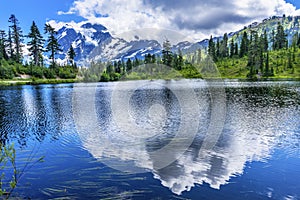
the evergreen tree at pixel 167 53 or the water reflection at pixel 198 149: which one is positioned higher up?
the evergreen tree at pixel 167 53

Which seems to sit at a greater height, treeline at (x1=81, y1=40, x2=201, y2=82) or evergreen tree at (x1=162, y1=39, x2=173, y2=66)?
evergreen tree at (x1=162, y1=39, x2=173, y2=66)

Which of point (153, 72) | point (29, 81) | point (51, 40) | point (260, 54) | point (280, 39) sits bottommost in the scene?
point (29, 81)

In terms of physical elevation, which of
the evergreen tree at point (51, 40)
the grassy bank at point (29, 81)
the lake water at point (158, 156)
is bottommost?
the lake water at point (158, 156)

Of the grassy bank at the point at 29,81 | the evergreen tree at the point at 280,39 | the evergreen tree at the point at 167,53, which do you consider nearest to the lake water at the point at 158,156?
the grassy bank at the point at 29,81

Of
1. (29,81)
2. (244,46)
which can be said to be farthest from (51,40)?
(244,46)

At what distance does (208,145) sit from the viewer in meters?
18.3

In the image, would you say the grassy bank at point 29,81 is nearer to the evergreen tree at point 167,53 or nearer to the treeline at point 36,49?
the treeline at point 36,49

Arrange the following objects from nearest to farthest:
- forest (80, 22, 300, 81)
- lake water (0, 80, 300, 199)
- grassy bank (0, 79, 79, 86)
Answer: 1. lake water (0, 80, 300, 199)
2. grassy bank (0, 79, 79, 86)
3. forest (80, 22, 300, 81)

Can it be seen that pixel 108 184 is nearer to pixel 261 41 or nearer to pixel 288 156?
pixel 288 156

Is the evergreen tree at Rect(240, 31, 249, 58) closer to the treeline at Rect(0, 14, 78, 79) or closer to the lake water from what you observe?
the treeline at Rect(0, 14, 78, 79)

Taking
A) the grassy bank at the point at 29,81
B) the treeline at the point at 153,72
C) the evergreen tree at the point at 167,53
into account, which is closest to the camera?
the grassy bank at the point at 29,81

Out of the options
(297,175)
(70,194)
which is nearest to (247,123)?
(297,175)

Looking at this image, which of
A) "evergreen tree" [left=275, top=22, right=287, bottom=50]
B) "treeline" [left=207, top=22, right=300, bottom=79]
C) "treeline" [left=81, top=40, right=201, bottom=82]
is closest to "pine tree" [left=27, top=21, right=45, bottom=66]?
"treeline" [left=81, top=40, right=201, bottom=82]

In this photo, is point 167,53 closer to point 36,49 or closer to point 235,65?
point 235,65
